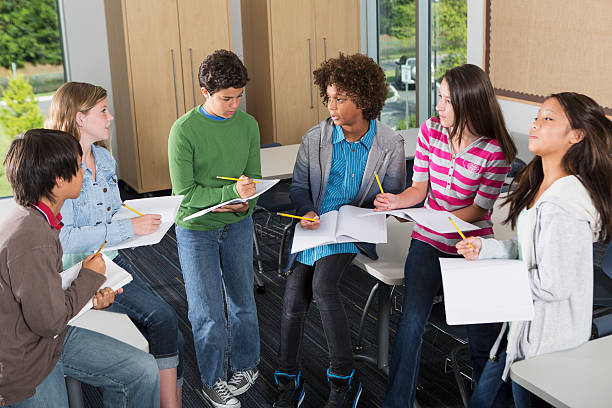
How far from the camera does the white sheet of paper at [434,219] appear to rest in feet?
7.08

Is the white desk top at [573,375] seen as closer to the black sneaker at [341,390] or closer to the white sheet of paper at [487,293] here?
the white sheet of paper at [487,293]

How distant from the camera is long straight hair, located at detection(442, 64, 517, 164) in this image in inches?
91.3

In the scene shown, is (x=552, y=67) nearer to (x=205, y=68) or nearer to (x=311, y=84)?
(x=311, y=84)

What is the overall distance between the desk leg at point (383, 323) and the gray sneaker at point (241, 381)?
0.57m

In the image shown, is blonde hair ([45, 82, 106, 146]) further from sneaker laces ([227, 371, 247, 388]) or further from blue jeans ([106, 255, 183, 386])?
sneaker laces ([227, 371, 247, 388])

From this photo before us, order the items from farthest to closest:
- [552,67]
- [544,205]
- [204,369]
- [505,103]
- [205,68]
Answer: [505,103]
[552,67]
[204,369]
[205,68]
[544,205]

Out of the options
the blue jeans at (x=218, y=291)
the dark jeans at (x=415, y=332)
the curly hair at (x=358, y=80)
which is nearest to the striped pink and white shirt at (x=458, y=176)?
the dark jeans at (x=415, y=332)

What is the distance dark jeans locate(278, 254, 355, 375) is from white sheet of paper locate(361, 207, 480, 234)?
292 millimetres

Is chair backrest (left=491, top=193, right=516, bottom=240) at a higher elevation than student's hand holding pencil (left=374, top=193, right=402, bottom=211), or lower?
lower

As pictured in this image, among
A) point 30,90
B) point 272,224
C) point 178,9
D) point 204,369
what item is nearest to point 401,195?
point 204,369

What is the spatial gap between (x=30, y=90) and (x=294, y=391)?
14.4 feet

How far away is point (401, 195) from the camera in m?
2.54

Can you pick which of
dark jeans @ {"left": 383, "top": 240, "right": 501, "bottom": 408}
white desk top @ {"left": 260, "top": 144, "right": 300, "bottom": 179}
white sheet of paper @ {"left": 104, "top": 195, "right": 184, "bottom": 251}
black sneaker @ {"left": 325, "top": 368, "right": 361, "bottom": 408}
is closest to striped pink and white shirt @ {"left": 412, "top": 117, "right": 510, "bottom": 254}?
dark jeans @ {"left": 383, "top": 240, "right": 501, "bottom": 408}

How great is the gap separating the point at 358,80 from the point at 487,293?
105cm
